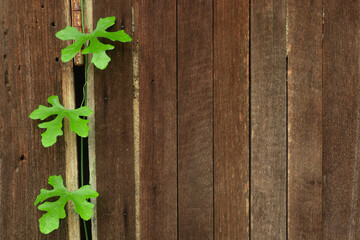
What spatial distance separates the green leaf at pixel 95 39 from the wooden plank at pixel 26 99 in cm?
10

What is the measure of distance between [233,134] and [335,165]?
0.48 meters

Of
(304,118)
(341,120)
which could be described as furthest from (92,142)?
(341,120)

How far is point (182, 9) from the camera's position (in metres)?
1.50

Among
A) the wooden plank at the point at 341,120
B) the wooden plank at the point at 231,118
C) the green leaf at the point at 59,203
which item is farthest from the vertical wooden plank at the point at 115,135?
the wooden plank at the point at 341,120

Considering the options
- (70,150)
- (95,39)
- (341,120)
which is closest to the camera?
(95,39)

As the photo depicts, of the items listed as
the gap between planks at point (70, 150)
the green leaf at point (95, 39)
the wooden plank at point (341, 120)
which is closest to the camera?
the green leaf at point (95, 39)

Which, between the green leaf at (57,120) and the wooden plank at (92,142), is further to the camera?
the wooden plank at (92,142)

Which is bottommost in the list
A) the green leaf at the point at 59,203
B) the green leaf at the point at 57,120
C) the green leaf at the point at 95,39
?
the green leaf at the point at 59,203

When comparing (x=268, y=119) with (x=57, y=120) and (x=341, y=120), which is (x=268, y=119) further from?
(x=57, y=120)

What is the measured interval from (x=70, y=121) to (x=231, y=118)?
2.17 ft

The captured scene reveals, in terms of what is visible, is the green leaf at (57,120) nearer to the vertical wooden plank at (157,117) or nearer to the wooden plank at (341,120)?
the vertical wooden plank at (157,117)

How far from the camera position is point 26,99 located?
1.43 metres

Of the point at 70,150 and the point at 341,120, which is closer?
the point at 70,150

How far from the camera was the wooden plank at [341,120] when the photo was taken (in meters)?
1.56
